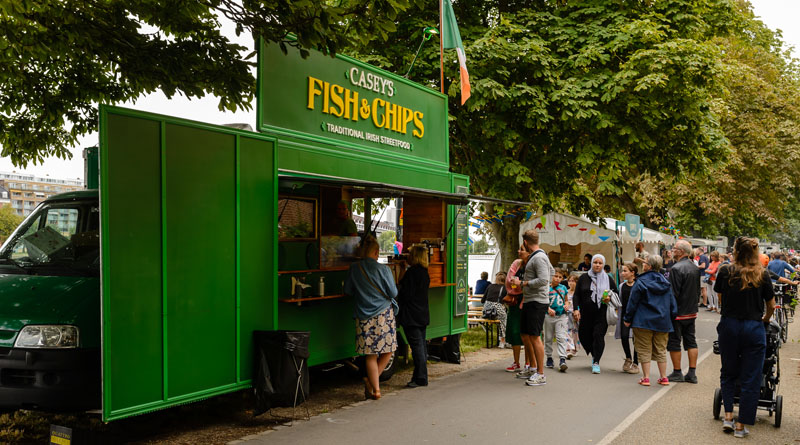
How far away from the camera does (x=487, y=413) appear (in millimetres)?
7160

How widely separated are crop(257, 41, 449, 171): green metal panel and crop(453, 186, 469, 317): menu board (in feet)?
3.00

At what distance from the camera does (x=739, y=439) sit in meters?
6.23

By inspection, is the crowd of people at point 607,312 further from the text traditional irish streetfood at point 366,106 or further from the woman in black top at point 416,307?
the text traditional irish streetfood at point 366,106

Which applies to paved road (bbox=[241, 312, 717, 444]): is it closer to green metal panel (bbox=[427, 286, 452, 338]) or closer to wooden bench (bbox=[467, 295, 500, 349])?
green metal panel (bbox=[427, 286, 452, 338])

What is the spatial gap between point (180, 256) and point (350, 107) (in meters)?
3.46

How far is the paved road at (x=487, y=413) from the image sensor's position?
6250 mm

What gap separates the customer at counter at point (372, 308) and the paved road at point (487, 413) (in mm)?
606

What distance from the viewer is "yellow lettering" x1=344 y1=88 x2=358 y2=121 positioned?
326 inches

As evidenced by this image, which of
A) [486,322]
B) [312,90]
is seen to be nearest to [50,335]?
[312,90]

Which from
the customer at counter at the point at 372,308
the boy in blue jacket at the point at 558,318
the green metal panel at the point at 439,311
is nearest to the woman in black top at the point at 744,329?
the boy in blue jacket at the point at 558,318

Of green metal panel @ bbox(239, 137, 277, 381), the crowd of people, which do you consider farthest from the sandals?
green metal panel @ bbox(239, 137, 277, 381)

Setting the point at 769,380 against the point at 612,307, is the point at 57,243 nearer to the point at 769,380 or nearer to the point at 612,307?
the point at 769,380

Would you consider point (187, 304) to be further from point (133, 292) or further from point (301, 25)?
point (301, 25)

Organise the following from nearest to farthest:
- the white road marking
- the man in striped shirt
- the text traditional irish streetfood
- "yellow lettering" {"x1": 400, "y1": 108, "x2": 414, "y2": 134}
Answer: the white road marking → the text traditional irish streetfood → the man in striped shirt → "yellow lettering" {"x1": 400, "y1": 108, "x2": 414, "y2": 134}
